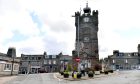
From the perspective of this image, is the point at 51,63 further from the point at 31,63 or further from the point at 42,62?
the point at 31,63

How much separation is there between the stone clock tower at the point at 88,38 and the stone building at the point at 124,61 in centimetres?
3756

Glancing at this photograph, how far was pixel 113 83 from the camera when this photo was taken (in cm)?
3278

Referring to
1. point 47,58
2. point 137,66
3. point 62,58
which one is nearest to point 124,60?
point 137,66

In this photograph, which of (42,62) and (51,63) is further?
(42,62)

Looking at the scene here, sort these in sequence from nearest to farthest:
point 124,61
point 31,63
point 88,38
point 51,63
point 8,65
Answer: point 8,65 → point 88,38 → point 51,63 → point 31,63 → point 124,61

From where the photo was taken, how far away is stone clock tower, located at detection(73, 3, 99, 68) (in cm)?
8375

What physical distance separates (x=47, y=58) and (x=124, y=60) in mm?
38977

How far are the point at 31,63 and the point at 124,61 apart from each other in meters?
47.1

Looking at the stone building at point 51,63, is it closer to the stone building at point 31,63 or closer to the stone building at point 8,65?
the stone building at point 31,63

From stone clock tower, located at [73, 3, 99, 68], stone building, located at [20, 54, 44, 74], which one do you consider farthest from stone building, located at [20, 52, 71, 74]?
stone clock tower, located at [73, 3, 99, 68]

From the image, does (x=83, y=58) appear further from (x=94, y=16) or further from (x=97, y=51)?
(x=94, y=16)

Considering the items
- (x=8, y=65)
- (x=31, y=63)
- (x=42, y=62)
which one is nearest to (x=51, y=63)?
(x=42, y=62)

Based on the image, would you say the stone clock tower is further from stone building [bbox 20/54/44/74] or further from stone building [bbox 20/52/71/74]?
stone building [bbox 20/54/44/74]

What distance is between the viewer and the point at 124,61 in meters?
120
